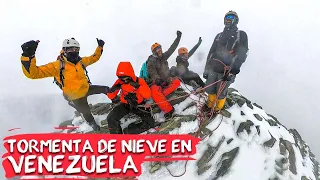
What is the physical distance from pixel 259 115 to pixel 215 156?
2500mm

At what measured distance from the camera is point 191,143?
24.1ft

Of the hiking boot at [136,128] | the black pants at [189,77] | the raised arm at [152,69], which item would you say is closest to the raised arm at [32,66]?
the hiking boot at [136,128]

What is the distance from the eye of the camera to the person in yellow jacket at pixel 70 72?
6.36m

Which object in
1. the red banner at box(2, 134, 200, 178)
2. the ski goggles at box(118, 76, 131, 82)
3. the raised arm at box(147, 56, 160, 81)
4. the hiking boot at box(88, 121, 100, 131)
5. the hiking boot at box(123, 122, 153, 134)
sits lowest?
the red banner at box(2, 134, 200, 178)

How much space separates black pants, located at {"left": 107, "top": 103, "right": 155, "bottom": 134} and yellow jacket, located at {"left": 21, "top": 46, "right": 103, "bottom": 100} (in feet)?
3.38

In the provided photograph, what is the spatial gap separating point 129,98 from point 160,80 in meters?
1.29

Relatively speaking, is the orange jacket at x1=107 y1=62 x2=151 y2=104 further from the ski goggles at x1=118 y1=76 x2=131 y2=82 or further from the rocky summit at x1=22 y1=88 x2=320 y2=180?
the rocky summit at x1=22 y1=88 x2=320 y2=180

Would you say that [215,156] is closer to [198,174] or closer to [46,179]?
[198,174]

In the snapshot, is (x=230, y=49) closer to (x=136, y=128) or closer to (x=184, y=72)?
(x=184, y=72)

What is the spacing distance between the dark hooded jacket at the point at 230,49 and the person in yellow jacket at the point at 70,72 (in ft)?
10.2

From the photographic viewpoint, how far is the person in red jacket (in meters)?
6.86

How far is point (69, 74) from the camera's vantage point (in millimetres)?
6887

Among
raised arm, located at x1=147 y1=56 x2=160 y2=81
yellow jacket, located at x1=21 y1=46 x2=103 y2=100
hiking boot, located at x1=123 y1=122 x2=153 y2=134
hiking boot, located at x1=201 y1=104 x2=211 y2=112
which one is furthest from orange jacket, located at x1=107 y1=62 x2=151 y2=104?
hiking boot, located at x1=201 y1=104 x2=211 y2=112

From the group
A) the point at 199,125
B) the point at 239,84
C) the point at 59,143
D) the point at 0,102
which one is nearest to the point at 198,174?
the point at 199,125
